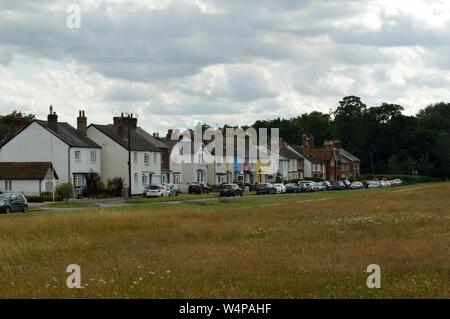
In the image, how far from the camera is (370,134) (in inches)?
6521

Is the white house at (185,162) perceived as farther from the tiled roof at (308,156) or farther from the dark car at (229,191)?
the tiled roof at (308,156)

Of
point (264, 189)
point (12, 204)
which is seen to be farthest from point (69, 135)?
point (12, 204)

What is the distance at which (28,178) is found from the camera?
68.1 metres

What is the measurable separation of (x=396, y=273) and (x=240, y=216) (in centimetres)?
2340

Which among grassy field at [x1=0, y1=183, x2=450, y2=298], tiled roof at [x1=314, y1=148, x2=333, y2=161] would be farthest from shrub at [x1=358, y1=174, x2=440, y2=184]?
grassy field at [x1=0, y1=183, x2=450, y2=298]

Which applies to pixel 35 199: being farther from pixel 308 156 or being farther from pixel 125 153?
pixel 308 156

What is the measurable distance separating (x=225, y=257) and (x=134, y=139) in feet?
219

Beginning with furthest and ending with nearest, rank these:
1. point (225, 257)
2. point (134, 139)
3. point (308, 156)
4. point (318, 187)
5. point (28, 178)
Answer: point (308, 156)
point (318, 187)
point (134, 139)
point (28, 178)
point (225, 257)

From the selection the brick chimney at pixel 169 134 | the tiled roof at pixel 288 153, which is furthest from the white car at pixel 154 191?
the tiled roof at pixel 288 153

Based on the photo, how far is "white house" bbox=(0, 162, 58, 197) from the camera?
2680 inches

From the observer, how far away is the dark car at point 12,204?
48719 millimetres

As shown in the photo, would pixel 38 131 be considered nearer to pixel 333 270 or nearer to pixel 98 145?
pixel 98 145

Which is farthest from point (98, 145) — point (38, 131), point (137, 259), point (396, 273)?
point (396, 273)

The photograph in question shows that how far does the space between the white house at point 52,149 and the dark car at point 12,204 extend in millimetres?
24115
